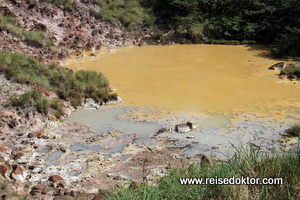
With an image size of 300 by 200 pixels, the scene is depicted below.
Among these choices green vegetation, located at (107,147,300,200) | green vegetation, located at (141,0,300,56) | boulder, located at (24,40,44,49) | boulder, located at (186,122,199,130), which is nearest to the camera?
green vegetation, located at (107,147,300,200)

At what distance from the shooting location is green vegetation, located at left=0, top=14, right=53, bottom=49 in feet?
46.6

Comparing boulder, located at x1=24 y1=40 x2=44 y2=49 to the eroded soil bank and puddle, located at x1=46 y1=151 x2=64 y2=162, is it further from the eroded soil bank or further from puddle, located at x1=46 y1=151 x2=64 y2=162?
puddle, located at x1=46 y1=151 x2=64 y2=162

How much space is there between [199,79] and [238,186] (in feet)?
28.9

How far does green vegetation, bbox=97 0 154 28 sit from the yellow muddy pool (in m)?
2.89

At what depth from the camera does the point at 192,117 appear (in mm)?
8750

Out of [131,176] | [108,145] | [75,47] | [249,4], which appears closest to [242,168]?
[131,176]

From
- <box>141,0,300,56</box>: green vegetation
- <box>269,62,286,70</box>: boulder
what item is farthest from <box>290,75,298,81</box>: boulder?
<box>141,0,300,56</box>: green vegetation

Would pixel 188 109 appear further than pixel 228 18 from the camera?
No

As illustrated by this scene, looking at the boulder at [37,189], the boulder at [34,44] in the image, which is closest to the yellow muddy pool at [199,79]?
the boulder at [34,44]

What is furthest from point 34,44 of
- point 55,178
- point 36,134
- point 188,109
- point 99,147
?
Answer: point 55,178

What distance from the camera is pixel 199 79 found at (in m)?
12.5

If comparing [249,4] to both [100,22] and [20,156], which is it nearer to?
[100,22]

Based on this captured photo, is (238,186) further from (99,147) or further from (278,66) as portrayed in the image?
(278,66)

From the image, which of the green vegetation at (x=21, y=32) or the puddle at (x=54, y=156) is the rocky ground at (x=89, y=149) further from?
the green vegetation at (x=21, y=32)
